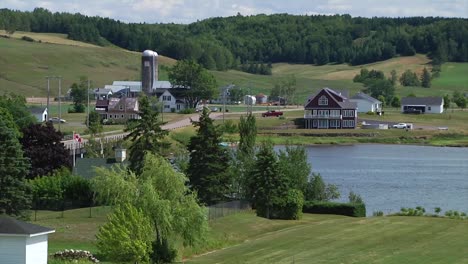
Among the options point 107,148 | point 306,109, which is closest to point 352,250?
point 107,148

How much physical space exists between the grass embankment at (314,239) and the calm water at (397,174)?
10.7 m

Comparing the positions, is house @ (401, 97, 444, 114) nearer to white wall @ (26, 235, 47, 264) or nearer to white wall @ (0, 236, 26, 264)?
white wall @ (26, 235, 47, 264)

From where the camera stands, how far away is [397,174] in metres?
91.1

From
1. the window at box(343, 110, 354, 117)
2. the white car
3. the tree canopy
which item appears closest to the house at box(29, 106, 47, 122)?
the window at box(343, 110, 354, 117)

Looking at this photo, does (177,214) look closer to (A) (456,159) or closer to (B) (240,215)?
(B) (240,215)

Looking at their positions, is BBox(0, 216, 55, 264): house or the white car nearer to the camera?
BBox(0, 216, 55, 264): house

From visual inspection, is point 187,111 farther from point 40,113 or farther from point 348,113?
point 40,113

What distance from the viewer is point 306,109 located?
5704 inches

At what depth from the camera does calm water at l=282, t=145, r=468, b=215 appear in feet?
234

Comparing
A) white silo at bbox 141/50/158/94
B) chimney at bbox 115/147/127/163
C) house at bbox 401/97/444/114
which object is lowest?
chimney at bbox 115/147/127/163

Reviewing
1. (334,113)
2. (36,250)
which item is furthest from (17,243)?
(334,113)

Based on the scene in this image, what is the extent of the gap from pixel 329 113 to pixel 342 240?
9873cm

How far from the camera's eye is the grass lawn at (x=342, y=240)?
4253cm

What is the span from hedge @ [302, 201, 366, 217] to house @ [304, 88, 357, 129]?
80.8 meters
